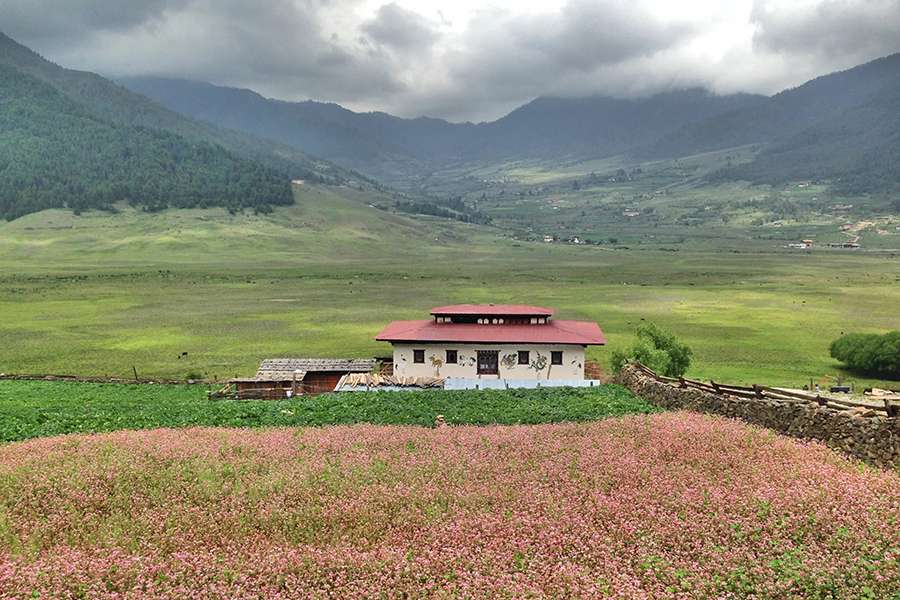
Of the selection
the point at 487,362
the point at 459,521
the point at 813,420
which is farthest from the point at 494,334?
the point at 459,521

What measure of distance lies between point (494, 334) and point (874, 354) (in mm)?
41411

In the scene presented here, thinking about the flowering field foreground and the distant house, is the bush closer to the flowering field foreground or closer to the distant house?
the distant house

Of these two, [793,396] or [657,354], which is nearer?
[793,396]

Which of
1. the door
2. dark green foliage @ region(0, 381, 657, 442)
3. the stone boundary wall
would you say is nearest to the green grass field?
dark green foliage @ region(0, 381, 657, 442)

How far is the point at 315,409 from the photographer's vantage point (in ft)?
109

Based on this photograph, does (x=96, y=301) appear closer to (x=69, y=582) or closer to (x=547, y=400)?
(x=547, y=400)

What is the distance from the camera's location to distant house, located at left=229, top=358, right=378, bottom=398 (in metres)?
42.1

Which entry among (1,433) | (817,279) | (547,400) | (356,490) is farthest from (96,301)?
(817,279)

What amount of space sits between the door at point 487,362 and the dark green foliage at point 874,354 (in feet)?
134

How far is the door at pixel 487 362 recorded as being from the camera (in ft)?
143

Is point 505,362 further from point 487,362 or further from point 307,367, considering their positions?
point 307,367

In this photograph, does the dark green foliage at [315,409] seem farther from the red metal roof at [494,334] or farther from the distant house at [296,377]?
the red metal roof at [494,334]

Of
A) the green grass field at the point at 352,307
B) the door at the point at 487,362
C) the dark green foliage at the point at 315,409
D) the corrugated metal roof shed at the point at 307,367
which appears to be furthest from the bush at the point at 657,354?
the corrugated metal roof shed at the point at 307,367

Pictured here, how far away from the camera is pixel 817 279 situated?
159 meters
